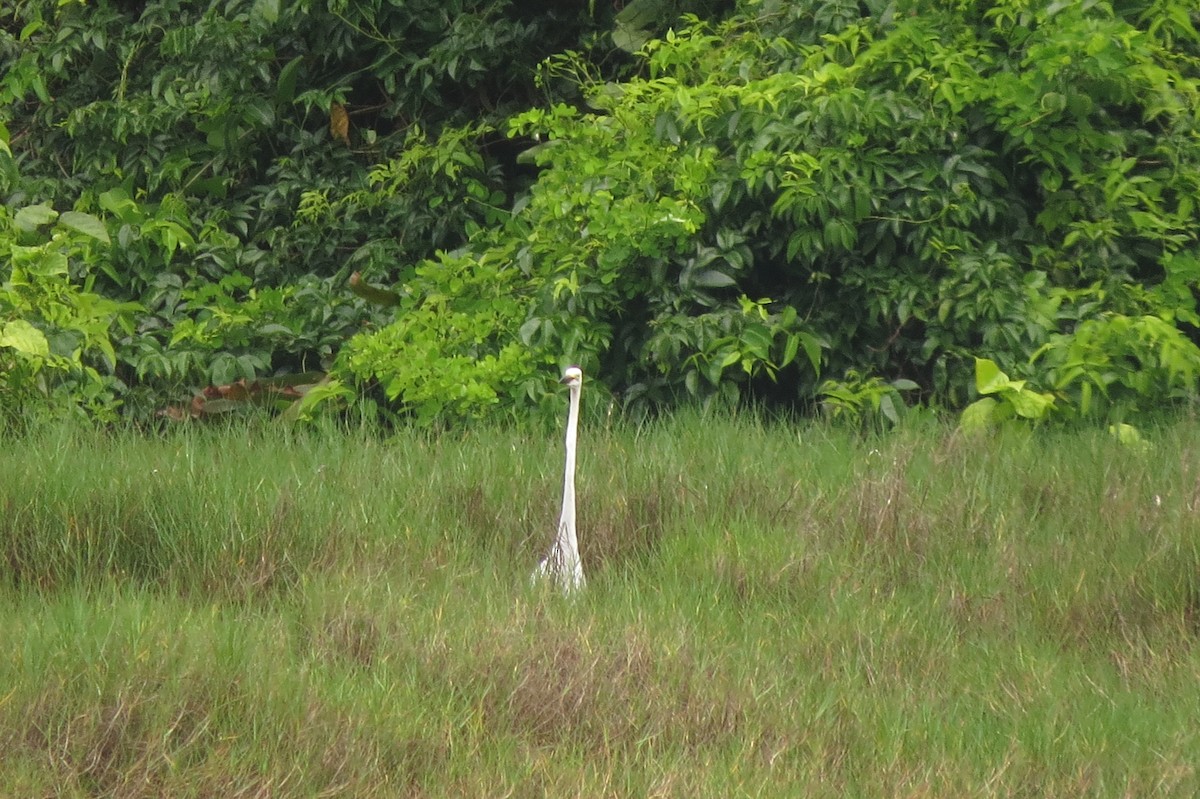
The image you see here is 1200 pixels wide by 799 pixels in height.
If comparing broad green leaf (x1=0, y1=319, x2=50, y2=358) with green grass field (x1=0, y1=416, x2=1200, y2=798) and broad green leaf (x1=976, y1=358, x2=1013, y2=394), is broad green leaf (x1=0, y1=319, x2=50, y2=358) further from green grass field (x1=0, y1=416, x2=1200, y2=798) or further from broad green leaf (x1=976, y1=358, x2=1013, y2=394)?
broad green leaf (x1=976, y1=358, x2=1013, y2=394)

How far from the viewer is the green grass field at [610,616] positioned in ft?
12.8

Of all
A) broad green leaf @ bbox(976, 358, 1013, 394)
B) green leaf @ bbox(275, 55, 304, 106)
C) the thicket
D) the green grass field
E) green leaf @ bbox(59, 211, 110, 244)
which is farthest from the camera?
green leaf @ bbox(275, 55, 304, 106)

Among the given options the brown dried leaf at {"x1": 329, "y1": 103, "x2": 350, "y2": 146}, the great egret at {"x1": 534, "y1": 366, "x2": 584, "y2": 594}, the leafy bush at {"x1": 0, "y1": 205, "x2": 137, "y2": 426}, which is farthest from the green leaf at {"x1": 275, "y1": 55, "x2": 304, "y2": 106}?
the great egret at {"x1": 534, "y1": 366, "x2": 584, "y2": 594}

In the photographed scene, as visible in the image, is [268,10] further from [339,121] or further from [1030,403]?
[1030,403]

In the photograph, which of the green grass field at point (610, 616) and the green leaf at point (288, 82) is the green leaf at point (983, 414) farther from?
the green leaf at point (288, 82)

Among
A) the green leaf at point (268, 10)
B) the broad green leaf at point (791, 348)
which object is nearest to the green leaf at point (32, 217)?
the green leaf at point (268, 10)

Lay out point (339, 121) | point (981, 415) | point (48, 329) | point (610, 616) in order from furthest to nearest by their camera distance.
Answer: point (339, 121), point (48, 329), point (981, 415), point (610, 616)

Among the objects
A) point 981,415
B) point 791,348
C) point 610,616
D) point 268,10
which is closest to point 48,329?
point 268,10

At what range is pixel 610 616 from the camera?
188 inches

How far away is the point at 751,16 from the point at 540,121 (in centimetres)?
119

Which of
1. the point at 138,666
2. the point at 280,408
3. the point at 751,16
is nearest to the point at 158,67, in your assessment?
the point at 280,408

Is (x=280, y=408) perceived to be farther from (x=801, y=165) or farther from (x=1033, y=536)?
(x=1033, y=536)

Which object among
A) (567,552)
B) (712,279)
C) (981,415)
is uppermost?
(712,279)

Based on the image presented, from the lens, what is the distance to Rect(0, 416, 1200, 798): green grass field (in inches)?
153
